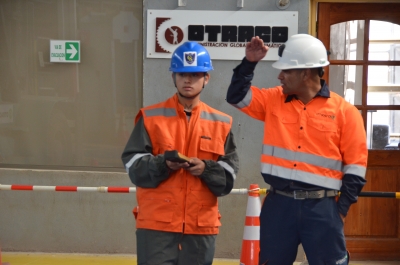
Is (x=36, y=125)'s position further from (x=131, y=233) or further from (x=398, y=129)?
(x=398, y=129)

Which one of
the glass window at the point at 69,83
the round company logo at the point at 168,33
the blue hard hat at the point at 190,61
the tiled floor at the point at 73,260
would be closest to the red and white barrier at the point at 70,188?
the glass window at the point at 69,83

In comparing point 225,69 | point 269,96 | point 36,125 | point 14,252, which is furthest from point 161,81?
point 269,96

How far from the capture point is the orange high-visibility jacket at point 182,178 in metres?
4.38

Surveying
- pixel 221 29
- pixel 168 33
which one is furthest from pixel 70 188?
pixel 221 29

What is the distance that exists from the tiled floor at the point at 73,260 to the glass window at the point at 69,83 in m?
0.96

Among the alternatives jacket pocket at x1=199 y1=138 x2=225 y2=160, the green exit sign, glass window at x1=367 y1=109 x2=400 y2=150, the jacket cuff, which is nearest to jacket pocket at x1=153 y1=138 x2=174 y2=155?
jacket pocket at x1=199 y1=138 x2=225 y2=160

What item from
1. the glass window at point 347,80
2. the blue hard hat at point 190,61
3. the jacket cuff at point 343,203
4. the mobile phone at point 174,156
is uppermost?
the blue hard hat at point 190,61

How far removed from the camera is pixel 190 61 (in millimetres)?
4562

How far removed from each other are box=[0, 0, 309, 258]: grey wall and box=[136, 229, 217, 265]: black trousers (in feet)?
10.2

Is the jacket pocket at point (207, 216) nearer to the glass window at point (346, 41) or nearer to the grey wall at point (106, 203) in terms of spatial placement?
the grey wall at point (106, 203)

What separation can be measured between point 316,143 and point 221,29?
311 cm

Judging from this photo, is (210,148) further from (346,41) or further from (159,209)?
(346,41)

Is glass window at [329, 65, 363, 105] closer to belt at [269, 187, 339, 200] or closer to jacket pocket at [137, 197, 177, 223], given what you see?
belt at [269, 187, 339, 200]

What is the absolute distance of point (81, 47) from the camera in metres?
7.65
